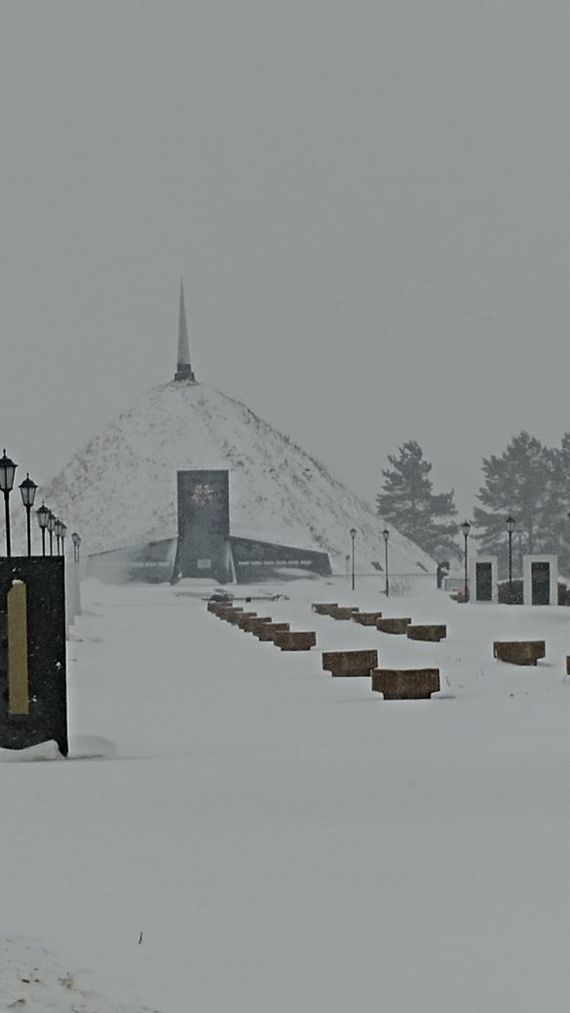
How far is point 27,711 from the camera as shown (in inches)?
419

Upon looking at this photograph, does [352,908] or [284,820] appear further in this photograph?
[284,820]

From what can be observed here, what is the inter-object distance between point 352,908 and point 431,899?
345 millimetres

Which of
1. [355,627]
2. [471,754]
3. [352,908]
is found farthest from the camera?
[355,627]

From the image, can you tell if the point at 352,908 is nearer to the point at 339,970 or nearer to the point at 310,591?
the point at 339,970

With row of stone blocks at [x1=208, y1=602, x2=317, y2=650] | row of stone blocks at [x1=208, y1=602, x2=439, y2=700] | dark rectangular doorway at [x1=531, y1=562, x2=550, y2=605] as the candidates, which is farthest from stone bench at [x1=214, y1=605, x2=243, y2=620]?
row of stone blocks at [x1=208, y1=602, x2=439, y2=700]

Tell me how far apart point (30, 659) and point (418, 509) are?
124 meters

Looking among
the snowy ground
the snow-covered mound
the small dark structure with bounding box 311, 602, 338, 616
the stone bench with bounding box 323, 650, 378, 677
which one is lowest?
the small dark structure with bounding box 311, 602, 338, 616

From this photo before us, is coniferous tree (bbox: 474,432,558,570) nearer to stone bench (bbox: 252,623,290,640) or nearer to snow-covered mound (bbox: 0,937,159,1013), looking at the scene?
stone bench (bbox: 252,623,290,640)

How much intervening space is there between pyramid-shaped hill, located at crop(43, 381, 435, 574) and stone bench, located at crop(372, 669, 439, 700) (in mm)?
109074

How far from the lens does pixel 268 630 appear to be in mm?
28250

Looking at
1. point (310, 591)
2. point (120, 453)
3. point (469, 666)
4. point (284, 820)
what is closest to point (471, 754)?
point (284, 820)

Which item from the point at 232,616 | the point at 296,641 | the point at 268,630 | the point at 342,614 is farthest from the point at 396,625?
the point at 232,616

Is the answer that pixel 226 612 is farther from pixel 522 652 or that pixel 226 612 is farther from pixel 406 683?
pixel 406 683

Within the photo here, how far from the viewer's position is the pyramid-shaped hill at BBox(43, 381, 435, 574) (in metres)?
134
